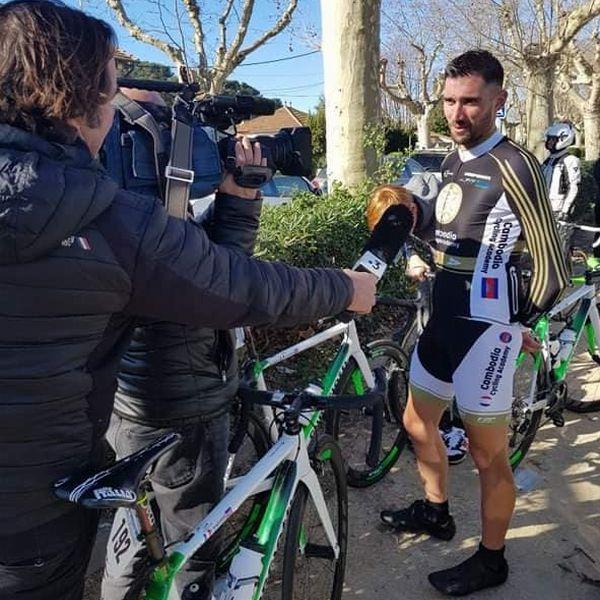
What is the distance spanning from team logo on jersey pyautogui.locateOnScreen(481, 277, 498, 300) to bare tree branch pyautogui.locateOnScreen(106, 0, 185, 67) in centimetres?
925

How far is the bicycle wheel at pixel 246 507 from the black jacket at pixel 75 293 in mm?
673

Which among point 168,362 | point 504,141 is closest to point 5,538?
→ point 168,362

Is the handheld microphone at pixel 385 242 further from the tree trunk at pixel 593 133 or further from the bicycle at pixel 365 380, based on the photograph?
the tree trunk at pixel 593 133

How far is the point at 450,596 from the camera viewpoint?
2.68 metres

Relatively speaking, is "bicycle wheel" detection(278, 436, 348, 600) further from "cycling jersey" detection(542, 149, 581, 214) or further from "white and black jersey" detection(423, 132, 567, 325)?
"cycling jersey" detection(542, 149, 581, 214)

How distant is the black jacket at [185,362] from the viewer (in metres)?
1.78

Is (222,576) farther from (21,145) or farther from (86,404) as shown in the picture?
(21,145)

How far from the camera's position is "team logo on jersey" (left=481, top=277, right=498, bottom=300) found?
2521 millimetres

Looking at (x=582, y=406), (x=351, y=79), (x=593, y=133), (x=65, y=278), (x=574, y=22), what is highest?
(x=574, y=22)

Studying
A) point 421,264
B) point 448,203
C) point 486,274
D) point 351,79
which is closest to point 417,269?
point 421,264

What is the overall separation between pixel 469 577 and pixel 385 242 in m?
1.64

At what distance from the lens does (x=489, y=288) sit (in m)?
2.53

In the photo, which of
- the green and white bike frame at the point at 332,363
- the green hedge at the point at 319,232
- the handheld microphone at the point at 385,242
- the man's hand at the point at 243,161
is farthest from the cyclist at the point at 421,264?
the green hedge at the point at 319,232

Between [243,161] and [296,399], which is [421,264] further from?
[243,161]
